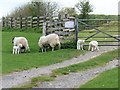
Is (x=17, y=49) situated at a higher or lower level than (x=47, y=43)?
lower

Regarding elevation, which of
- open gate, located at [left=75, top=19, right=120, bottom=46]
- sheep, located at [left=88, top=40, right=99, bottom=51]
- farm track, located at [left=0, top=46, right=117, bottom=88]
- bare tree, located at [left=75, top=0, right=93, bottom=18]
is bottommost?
farm track, located at [left=0, top=46, right=117, bottom=88]

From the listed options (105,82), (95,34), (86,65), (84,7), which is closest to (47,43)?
(95,34)

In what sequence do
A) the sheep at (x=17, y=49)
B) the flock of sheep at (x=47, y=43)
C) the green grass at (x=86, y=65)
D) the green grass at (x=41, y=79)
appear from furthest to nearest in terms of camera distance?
the flock of sheep at (x=47, y=43)
the sheep at (x=17, y=49)
the green grass at (x=86, y=65)
the green grass at (x=41, y=79)

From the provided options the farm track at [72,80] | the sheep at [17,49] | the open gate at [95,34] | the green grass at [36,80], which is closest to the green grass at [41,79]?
the green grass at [36,80]

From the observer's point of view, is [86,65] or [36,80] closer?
[36,80]

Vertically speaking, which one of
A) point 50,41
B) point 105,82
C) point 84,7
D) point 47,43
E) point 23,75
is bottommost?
point 23,75

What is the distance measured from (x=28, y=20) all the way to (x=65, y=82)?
30.9m

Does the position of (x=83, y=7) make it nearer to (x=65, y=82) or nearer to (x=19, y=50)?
(x=19, y=50)

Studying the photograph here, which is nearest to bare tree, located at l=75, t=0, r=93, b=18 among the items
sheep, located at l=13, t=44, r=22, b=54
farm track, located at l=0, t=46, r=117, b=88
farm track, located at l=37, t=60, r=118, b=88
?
sheep, located at l=13, t=44, r=22, b=54

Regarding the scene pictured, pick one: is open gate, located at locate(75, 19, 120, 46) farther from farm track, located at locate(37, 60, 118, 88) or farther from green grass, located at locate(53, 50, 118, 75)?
farm track, located at locate(37, 60, 118, 88)

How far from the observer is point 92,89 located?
9.47 meters

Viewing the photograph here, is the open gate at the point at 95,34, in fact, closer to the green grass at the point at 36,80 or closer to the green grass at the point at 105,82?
the green grass at the point at 36,80

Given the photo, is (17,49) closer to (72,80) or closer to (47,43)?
(47,43)

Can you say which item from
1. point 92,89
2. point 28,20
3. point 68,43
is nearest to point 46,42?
point 68,43
